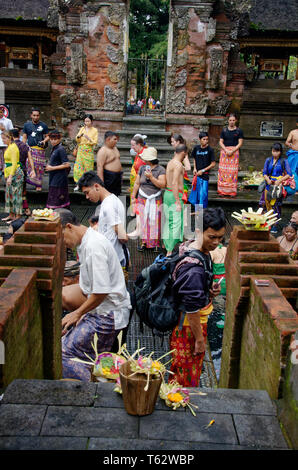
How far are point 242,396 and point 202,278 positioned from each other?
0.88 metres

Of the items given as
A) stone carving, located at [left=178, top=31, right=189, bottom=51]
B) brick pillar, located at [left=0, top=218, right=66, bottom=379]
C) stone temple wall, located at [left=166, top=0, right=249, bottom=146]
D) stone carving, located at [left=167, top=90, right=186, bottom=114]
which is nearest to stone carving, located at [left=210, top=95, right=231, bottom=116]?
stone temple wall, located at [left=166, top=0, right=249, bottom=146]

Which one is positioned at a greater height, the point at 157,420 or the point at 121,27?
the point at 121,27

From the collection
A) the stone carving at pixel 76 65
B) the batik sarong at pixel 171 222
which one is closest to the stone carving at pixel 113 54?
the stone carving at pixel 76 65

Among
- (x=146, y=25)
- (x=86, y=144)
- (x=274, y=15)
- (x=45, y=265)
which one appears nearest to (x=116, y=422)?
(x=45, y=265)

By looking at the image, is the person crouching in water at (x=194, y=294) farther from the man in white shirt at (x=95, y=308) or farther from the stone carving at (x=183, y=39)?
the stone carving at (x=183, y=39)

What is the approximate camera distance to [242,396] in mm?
3025

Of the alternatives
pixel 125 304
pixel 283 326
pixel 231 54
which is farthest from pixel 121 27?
pixel 283 326

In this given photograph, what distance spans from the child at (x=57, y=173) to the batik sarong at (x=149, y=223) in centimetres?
179

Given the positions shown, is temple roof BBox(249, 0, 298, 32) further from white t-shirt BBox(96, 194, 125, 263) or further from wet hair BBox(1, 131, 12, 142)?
white t-shirt BBox(96, 194, 125, 263)

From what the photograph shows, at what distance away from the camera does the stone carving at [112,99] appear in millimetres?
12797

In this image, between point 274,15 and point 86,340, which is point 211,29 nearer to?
point 274,15
